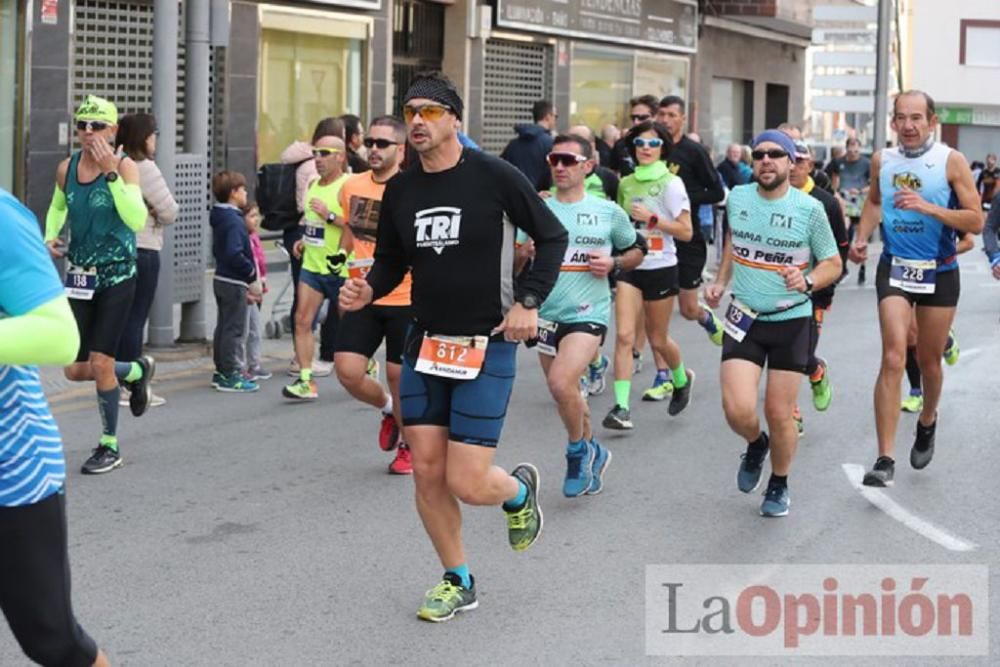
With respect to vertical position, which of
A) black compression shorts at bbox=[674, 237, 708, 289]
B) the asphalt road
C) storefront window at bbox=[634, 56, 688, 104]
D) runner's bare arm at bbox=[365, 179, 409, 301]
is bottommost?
the asphalt road

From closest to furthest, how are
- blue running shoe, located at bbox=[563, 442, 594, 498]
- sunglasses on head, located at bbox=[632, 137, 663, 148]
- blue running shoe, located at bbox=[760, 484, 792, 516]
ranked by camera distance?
1. blue running shoe, located at bbox=[760, 484, 792, 516]
2. blue running shoe, located at bbox=[563, 442, 594, 498]
3. sunglasses on head, located at bbox=[632, 137, 663, 148]

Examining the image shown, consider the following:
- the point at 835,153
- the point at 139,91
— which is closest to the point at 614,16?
the point at 835,153

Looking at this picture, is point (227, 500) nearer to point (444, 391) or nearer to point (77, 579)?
point (77, 579)

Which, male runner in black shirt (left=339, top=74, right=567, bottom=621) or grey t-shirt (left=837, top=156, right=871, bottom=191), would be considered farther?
grey t-shirt (left=837, top=156, right=871, bottom=191)

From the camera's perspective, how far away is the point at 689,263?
12.8 meters

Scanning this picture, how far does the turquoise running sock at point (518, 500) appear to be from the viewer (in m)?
6.82

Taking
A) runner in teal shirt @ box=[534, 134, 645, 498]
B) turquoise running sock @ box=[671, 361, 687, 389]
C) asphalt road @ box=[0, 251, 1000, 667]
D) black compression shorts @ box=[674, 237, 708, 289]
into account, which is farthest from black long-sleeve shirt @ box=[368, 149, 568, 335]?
black compression shorts @ box=[674, 237, 708, 289]

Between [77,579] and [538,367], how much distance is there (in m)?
7.50

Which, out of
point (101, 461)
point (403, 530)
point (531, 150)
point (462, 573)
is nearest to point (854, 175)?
point (531, 150)

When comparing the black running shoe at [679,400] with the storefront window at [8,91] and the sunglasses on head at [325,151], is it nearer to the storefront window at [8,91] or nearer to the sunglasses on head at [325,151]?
the sunglasses on head at [325,151]

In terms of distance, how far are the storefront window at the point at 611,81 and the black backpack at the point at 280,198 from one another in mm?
16791

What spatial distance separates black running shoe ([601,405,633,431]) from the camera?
11016mm

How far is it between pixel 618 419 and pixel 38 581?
6.88 meters

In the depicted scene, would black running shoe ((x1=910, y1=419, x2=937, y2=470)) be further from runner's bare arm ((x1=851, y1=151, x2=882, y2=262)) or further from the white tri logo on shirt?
the white tri logo on shirt
